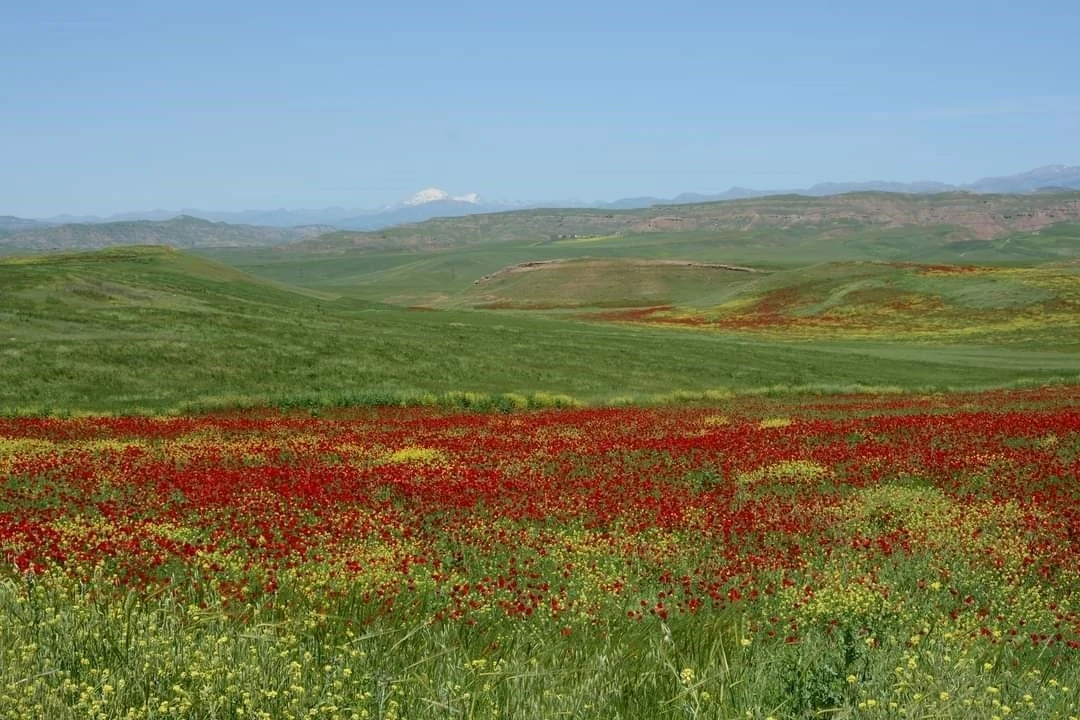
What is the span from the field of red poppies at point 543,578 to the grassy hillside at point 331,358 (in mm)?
15088

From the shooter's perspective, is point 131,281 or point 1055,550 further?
point 131,281

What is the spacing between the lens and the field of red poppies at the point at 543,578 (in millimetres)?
5746

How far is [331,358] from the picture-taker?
141 ft

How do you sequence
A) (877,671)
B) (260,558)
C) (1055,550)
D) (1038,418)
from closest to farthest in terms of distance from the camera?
(877,671)
(260,558)
(1055,550)
(1038,418)

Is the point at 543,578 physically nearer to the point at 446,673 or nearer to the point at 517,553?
the point at 517,553

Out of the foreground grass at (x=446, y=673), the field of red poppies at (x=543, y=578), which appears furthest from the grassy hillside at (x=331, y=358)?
the foreground grass at (x=446, y=673)

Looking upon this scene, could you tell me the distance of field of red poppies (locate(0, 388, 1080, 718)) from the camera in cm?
575

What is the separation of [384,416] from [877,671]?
26198 millimetres

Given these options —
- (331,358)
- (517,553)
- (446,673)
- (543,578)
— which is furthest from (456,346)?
(446,673)

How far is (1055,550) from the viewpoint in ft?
37.7

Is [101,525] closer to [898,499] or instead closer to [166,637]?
[166,637]

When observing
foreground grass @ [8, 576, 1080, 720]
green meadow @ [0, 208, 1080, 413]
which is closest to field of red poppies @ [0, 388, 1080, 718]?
foreground grass @ [8, 576, 1080, 720]

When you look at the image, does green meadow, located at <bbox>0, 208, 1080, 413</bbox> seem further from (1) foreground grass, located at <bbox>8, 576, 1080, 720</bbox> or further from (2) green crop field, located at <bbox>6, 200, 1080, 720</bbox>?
(1) foreground grass, located at <bbox>8, 576, 1080, 720</bbox>

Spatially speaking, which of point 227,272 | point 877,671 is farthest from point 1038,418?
point 227,272
